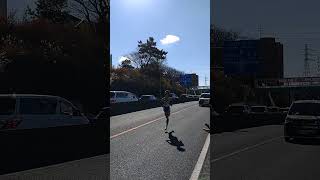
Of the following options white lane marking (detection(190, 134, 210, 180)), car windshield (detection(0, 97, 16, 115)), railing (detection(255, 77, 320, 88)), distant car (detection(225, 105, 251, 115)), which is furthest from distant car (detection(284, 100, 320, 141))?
car windshield (detection(0, 97, 16, 115))

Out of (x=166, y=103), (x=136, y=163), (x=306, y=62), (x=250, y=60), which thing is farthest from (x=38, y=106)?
(x=166, y=103)

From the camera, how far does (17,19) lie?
412 inches

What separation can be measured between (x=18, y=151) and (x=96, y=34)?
3.21m

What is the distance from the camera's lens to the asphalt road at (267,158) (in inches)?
354

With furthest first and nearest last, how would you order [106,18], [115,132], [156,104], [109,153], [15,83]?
[156,104] → [115,132] → [109,153] → [106,18] → [15,83]

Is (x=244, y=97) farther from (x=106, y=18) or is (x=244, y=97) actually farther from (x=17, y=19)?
(x=17, y=19)

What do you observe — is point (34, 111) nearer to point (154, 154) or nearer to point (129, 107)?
point (154, 154)

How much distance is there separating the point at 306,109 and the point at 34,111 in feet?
18.9

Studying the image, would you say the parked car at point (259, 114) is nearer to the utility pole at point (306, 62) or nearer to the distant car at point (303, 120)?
the distant car at point (303, 120)

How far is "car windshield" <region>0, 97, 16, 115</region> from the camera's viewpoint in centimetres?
978

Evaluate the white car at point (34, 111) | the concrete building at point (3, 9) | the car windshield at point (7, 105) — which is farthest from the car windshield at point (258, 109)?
the concrete building at point (3, 9)

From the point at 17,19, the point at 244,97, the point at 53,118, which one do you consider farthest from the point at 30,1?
the point at 244,97

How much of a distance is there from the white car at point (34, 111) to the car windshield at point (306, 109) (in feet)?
15.7

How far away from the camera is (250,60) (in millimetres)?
10984
